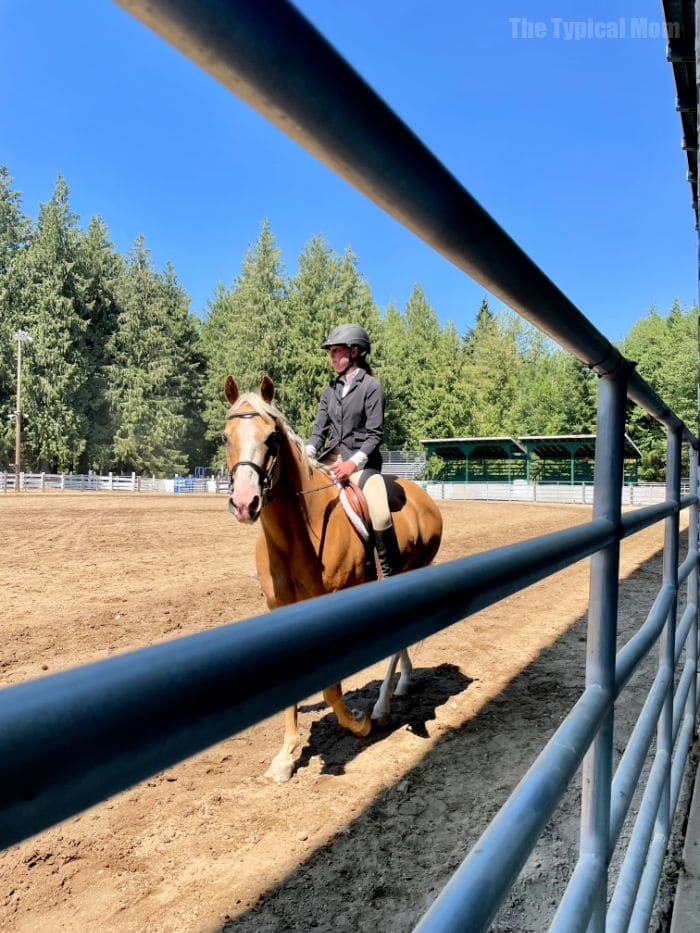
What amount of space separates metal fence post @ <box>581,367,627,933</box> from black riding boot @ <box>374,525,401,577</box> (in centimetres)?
295

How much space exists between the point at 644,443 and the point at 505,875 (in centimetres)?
3879

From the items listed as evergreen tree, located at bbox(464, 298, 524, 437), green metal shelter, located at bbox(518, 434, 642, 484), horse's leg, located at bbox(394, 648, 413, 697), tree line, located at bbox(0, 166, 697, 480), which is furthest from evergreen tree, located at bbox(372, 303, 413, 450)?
horse's leg, located at bbox(394, 648, 413, 697)

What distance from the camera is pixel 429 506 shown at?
18.0 ft

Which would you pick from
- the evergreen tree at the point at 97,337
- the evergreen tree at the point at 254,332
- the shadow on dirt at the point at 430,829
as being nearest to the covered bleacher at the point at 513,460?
the evergreen tree at the point at 254,332

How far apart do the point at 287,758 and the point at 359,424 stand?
2112 mm

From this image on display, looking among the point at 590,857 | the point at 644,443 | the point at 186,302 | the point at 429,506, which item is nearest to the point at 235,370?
the point at 186,302

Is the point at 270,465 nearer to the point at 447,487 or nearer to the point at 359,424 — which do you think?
the point at 359,424

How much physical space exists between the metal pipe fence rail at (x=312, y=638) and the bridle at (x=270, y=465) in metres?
2.33

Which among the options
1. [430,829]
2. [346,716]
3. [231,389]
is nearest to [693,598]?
[430,829]

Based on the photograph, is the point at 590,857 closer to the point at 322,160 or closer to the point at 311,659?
the point at 311,659

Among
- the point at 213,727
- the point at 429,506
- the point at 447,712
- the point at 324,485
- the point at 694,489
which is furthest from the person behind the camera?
the point at 429,506

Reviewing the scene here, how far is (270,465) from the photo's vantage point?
338 cm

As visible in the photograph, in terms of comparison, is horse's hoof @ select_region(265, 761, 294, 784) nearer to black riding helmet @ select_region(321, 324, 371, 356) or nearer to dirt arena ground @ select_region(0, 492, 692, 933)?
dirt arena ground @ select_region(0, 492, 692, 933)

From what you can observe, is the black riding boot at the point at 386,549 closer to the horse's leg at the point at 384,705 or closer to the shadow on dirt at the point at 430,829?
the horse's leg at the point at 384,705
